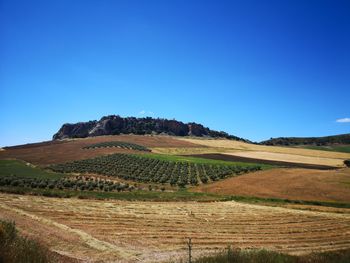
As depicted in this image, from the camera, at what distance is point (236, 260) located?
1130 cm

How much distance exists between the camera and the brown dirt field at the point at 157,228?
1633 centimetres

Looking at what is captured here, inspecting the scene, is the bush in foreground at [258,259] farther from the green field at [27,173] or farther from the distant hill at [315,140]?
the distant hill at [315,140]

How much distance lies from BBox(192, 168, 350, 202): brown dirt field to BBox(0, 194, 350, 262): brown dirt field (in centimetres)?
1220

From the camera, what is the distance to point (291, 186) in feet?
164

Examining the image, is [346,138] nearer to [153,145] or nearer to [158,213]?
[153,145]

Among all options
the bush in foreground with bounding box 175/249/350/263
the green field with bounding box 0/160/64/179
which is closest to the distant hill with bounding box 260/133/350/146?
the green field with bounding box 0/160/64/179

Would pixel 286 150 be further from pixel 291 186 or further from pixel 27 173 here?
pixel 27 173

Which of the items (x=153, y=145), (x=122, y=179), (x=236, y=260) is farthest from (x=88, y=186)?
(x=153, y=145)

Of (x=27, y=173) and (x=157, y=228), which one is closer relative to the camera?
(x=157, y=228)

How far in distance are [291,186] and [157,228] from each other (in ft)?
110

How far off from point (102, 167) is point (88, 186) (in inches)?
847

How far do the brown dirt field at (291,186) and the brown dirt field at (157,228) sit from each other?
1220cm

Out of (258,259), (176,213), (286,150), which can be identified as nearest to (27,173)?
(176,213)

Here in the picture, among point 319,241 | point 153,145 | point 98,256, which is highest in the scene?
point 153,145
